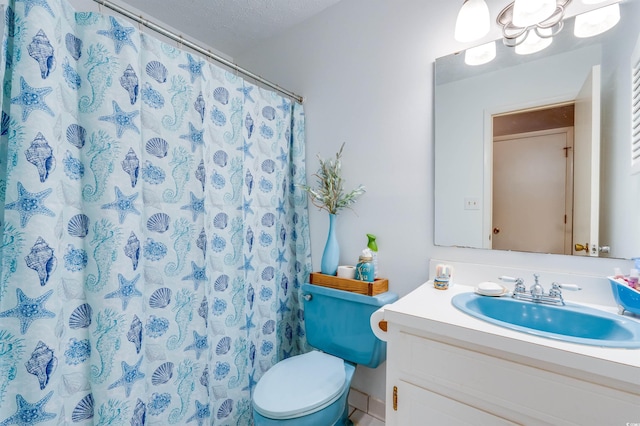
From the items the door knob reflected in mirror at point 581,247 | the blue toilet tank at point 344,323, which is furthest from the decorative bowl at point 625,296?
the blue toilet tank at point 344,323

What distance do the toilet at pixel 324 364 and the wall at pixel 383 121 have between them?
24 cm

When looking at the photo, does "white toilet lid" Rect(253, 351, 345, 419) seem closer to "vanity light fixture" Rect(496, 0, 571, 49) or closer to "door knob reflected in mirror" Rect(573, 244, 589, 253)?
"door knob reflected in mirror" Rect(573, 244, 589, 253)

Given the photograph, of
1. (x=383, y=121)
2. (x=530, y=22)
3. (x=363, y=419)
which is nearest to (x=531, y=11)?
(x=530, y=22)

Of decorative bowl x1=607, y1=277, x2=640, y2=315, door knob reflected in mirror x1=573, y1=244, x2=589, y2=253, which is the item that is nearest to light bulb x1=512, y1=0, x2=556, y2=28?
door knob reflected in mirror x1=573, y1=244, x2=589, y2=253

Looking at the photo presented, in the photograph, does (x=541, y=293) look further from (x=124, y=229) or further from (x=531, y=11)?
(x=124, y=229)

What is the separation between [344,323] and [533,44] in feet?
4.81

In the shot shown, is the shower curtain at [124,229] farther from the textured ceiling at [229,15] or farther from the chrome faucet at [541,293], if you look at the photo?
the chrome faucet at [541,293]

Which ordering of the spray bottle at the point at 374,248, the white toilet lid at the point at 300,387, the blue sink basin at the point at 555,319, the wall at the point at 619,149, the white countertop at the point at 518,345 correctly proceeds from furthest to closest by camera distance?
the spray bottle at the point at 374,248
the white toilet lid at the point at 300,387
the wall at the point at 619,149
the blue sink basin at the point at 555,319
the white countertop at the point at 518,345

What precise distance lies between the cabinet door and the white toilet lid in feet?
1.03

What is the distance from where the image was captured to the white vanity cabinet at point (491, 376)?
24.9 inches

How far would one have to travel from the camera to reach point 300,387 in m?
1.18

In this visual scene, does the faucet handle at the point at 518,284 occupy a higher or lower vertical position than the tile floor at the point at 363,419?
higher

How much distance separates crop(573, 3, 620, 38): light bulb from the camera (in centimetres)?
99

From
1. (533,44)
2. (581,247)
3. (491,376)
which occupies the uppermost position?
(533,44)
